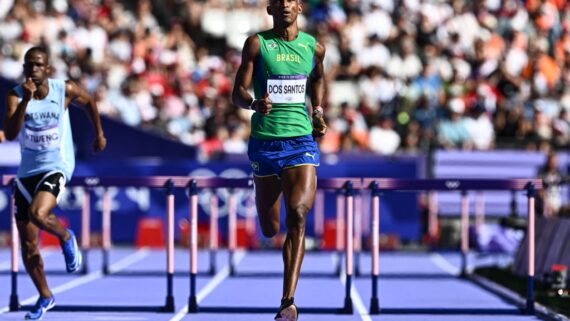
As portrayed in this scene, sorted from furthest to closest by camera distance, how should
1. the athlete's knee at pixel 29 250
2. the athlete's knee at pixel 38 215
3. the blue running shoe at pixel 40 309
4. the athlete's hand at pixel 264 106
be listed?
the athlete's knee at pixel 29 250 < the blue running shoe at pixel 40 309 < the athlete's knee at pixel 38 215 < the athlete's hand at pixel 264 106

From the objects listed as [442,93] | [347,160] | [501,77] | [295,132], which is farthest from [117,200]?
[295,132]

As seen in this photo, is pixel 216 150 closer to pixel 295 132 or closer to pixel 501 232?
pixel 501 232

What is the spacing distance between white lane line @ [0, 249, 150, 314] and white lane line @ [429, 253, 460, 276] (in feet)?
14.1

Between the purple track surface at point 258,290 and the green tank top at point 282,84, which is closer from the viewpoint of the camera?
the green tank top at point 282,84

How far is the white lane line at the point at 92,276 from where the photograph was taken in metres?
12.7

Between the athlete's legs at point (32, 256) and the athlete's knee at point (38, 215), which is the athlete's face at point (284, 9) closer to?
the athlete's knee at point (38, 215)

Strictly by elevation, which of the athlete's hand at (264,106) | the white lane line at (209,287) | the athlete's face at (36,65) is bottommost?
the white lane line at (209,287)

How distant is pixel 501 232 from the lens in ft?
Answer: 65.4

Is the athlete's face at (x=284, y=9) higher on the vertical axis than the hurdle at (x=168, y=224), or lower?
higher

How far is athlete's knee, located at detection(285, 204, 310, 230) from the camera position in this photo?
8828 mm

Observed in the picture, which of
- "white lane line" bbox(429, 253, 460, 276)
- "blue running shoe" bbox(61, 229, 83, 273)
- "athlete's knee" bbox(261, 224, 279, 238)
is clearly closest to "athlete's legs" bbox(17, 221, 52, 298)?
"blue running shoe" bbox(61, 229, 83, 273)

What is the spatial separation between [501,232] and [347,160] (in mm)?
3059

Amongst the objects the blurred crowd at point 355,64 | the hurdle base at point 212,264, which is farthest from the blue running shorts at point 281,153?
the blurred crowd at point 355,64

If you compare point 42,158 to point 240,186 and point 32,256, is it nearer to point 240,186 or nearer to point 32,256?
point 32,256
